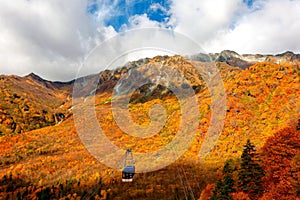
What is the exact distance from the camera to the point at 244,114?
97688 mm

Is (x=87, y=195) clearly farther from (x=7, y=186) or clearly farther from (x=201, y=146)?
(x=201, y=146)

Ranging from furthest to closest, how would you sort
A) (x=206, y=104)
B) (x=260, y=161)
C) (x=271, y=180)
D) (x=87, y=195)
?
(x=206, y=104) < (x=87, y=195) < (x=260, y=161) < (x=271, y=180)

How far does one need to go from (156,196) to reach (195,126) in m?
28.4

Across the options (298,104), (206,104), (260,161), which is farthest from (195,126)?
(260,161)

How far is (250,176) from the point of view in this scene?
3525 cm

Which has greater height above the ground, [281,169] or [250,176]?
[281,169]

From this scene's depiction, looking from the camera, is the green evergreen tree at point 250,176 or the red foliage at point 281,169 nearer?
the red foliage at point 281,169

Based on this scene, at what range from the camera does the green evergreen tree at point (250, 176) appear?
34.3 m

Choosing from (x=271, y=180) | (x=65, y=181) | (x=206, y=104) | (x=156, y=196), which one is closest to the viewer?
(x=271, y=180)

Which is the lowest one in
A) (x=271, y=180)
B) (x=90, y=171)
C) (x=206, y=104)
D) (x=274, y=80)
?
(x=90, y=171)

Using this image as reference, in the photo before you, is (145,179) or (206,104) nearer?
(145,179)

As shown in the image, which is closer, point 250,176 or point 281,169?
point 250,176

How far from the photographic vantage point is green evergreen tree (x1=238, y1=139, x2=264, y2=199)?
34.3 metres

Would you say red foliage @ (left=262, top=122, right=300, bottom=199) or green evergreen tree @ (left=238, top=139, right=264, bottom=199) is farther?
green evergreen tree @ (left=238, top=139, right=264, bottom=199)
